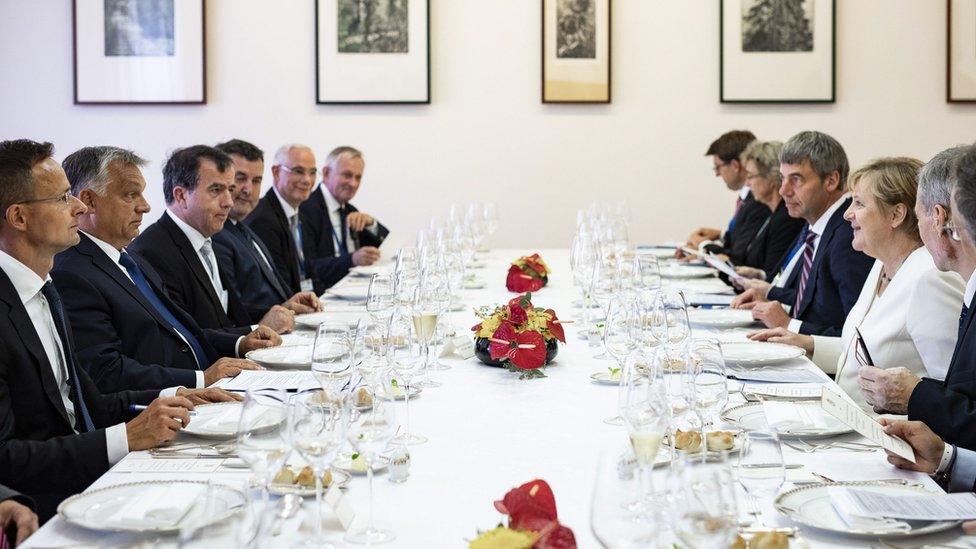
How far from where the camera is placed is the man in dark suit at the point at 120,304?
3.28 meters

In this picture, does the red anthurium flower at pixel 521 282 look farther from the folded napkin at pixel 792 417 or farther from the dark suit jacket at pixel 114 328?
the folded napkin at pixel 792 417

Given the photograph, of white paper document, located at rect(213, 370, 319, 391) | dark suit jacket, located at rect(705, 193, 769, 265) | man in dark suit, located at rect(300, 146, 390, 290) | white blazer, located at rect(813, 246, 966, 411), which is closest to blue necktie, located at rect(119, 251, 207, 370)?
white paper document, located at rect(213, 370, 319, 391)

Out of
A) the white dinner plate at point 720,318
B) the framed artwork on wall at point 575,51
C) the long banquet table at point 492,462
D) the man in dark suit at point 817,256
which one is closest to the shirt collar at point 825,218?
the man in dark suit at point 817,256

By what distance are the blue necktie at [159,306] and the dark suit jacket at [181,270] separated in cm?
40

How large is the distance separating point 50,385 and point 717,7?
6.21 meters

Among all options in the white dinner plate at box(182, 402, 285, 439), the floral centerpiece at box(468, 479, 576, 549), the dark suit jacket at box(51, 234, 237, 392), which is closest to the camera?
the floral centerpiece at box(468, 479, 576, 549)

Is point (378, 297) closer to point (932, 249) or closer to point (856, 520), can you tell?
point (932, 249)

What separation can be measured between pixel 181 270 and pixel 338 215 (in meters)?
3.04

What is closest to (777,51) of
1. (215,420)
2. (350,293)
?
(350,293)

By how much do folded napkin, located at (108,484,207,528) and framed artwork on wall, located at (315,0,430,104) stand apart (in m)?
6.17

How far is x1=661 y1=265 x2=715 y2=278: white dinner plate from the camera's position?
5629 millimetres

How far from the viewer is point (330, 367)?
232 centimetres

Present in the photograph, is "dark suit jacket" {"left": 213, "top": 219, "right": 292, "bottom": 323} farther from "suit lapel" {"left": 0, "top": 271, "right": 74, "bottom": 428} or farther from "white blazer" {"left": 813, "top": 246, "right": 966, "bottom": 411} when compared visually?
"white blazer" {"left": 813, "top": 246, "right": 966, "bottom": 411}

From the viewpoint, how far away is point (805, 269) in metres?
4.71
